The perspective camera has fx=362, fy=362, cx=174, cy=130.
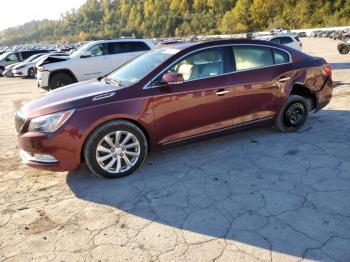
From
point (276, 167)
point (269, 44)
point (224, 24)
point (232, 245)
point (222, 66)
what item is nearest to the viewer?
point (232, 245)

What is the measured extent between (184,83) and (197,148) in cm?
110

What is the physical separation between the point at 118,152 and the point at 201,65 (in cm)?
165

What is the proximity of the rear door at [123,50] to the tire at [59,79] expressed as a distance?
1576mm

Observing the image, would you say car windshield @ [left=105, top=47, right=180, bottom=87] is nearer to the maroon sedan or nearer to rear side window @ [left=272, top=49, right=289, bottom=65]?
the maroon sedan

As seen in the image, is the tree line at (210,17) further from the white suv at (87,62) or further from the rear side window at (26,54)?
the white suv at (87,62)

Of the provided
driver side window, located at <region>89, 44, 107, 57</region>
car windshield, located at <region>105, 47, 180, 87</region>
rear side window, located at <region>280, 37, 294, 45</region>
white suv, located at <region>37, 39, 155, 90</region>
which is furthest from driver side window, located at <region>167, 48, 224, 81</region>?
rear side window, located at <region>280, 37, 294, 45</region>

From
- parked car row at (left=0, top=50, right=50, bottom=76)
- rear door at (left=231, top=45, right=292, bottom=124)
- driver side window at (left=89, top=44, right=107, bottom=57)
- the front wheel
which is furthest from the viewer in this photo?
parked car row at (left=0, top=50, right=50, bottom=76)

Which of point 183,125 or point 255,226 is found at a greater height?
point 183,125

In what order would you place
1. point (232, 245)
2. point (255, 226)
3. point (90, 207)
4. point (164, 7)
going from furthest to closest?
point (164, 7)
point (90, 207)
point (255, 226)
point (232, 245)

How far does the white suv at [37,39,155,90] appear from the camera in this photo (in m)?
12.2

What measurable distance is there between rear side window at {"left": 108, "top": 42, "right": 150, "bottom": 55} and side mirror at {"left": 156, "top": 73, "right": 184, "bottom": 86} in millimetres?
8962

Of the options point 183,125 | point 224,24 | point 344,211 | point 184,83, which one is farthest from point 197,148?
point 224,24

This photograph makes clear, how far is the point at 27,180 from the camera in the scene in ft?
15.3

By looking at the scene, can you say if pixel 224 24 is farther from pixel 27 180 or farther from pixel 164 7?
pixel 27 180
